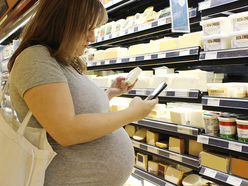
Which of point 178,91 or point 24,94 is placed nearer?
point 24,94

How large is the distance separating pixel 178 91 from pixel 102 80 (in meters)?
1.33

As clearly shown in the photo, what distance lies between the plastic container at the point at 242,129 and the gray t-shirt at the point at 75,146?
3.34ft

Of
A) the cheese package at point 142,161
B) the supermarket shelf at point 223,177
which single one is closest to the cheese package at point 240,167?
the supermarket shelf at point 223,177

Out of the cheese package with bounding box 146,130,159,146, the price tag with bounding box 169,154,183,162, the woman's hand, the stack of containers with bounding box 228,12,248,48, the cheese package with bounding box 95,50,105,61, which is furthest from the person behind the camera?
the cheese package with bounding box 95,50,105,61

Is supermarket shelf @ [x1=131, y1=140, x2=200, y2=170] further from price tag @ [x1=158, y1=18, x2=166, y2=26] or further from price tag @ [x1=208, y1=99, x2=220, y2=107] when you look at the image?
price tag @ [x1=158, y1=18, x2=166, y2=26]

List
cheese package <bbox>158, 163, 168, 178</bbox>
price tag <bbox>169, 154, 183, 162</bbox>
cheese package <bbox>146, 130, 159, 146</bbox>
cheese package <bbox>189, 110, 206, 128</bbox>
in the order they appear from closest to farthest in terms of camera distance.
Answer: cheese package <bbox>189, 110, 206, 128</bbox> < price tag <bbox>169, 154, 183, 162</bbox> < cheese package <bbox>158, 163, 168, 178</bbox> < cheese package <bbox>146, 130, 159, 146</bbox>

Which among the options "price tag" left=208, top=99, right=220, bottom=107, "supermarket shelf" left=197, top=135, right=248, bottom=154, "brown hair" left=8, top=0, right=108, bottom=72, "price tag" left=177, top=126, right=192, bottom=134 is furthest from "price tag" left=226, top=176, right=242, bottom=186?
"brown hair" left=8, top=0, right=108, bottom=72

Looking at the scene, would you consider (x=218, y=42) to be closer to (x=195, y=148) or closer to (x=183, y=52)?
(x=183, y=52)

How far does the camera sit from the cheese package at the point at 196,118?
5.97 ft

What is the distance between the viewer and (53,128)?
0.62 m

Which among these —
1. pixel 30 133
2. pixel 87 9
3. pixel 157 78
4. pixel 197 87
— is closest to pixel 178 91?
pixel 197 87

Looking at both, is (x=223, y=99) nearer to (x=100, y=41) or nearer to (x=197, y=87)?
(x=197, y=87)

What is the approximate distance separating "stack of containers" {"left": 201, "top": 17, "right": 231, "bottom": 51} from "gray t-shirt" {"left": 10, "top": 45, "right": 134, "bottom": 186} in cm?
116

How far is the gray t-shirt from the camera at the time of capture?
651mm
